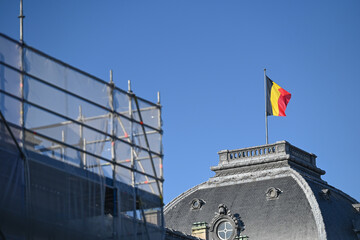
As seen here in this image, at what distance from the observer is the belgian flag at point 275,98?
299ft

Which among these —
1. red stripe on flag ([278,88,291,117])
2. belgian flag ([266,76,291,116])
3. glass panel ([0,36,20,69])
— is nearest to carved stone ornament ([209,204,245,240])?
belgian flag ([266,76,291,116])

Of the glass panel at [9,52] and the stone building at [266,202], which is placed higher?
the stone building at [266,202]

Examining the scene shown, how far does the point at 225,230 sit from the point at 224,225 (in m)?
0.42

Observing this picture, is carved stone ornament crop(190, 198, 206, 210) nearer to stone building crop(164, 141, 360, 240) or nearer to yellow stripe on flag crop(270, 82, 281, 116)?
stone building crop(164, 141, 360, 240)

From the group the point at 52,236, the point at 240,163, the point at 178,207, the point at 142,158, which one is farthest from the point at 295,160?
the point at 52,236

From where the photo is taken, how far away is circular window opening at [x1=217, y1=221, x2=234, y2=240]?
82562 mm

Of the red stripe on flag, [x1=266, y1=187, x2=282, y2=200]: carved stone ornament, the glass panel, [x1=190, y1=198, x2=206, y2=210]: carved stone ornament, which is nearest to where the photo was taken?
the glass panel

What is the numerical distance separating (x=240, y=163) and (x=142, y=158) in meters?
42.7

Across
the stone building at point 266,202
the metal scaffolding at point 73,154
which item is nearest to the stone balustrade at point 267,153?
the stone building at point 266,202

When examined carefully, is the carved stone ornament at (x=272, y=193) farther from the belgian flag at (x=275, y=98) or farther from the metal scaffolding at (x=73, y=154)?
the metal scaffolding at (x=73, y=154)

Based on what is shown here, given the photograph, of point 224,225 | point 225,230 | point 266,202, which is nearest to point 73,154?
point 225,230

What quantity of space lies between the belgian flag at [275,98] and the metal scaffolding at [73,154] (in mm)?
45173

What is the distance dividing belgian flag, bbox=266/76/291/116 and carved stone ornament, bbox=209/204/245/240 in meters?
11.3

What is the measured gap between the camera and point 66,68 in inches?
1631
